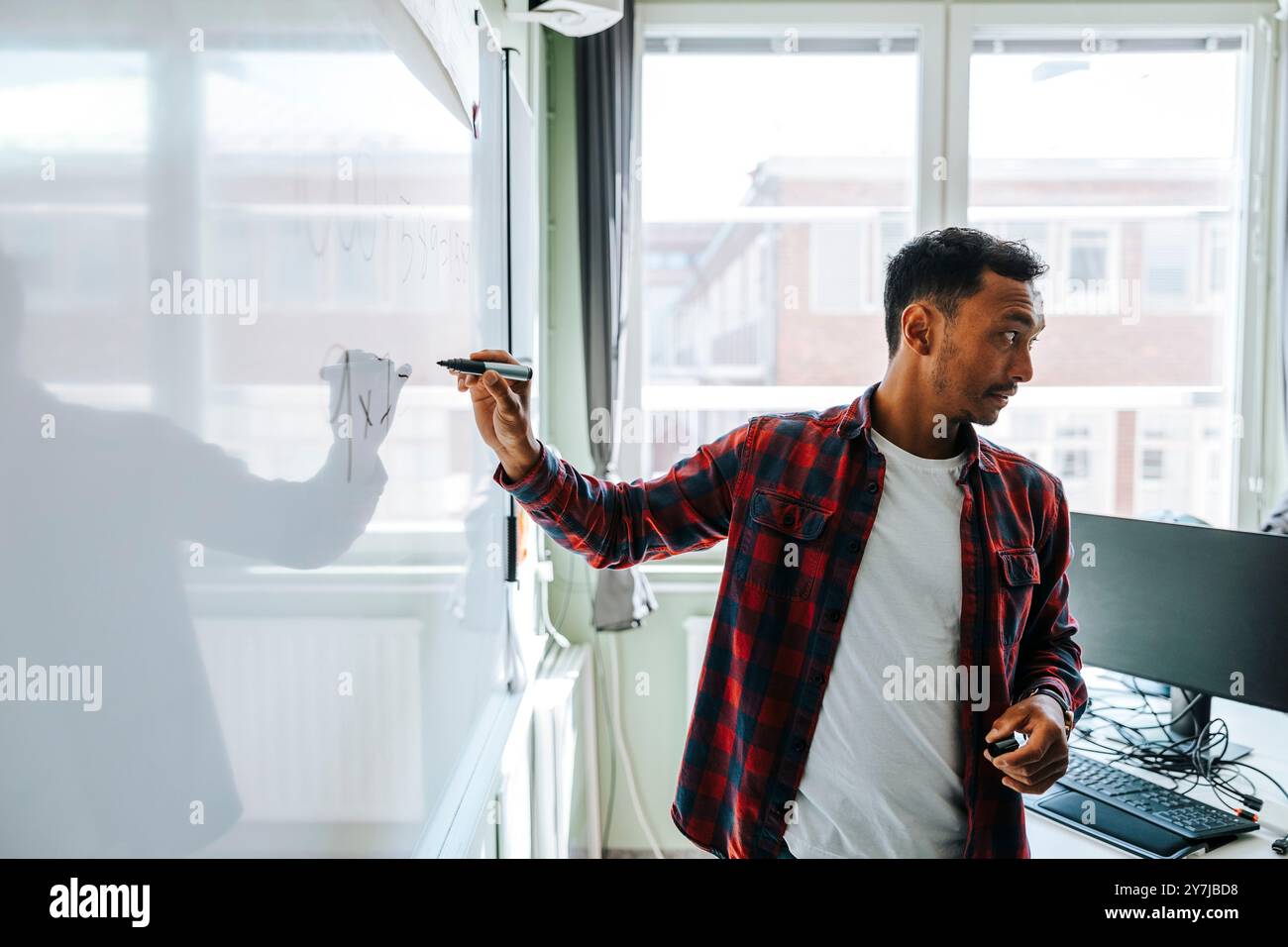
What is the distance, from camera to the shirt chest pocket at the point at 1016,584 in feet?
3.84

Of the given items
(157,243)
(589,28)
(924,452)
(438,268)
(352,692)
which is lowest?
(352,692)

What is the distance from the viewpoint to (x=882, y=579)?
117 centimetres

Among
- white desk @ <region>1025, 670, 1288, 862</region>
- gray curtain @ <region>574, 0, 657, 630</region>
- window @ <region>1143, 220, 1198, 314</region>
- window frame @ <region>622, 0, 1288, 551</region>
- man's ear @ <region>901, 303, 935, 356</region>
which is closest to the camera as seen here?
man's ear @ <region>901, 303, 935, 356</region>

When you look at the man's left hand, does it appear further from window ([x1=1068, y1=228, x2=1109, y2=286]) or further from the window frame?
window ([x1=1068, y1=228, x2=1109, y2=286])

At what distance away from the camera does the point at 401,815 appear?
3.43 feet

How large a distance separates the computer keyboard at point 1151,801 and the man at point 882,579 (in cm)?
44

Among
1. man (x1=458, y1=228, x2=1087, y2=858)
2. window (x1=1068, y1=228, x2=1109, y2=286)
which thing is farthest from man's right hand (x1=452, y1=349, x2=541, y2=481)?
window (x1=1068, y1=228, x2=1109, y2=286)

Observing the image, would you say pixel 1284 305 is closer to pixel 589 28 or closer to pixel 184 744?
pixel 589 28

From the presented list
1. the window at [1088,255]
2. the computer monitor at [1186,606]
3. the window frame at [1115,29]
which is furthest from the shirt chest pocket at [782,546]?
the window at [1088,255]

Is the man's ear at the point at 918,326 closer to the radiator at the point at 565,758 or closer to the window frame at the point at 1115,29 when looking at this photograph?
the radiator at the point at 565,758

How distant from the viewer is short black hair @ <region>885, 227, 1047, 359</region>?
1.22 metres

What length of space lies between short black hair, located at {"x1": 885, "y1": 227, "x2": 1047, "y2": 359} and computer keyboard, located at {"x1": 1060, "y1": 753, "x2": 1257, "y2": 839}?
97 centimetres
